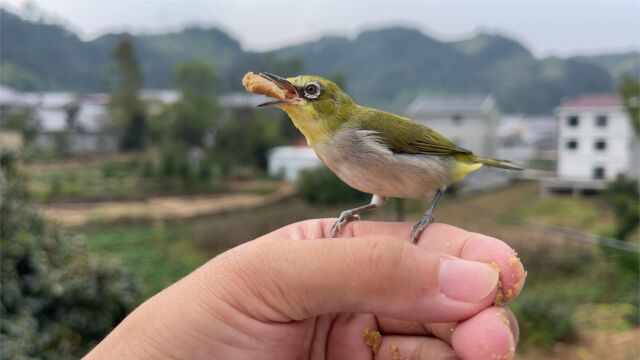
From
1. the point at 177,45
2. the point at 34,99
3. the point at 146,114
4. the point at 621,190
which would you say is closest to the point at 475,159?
the point at 621,190

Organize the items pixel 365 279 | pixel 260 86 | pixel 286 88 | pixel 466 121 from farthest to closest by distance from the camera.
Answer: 1. pixel 466 121
2. pixel 286 88
3. pixel 260 86
4. pixel 365 279

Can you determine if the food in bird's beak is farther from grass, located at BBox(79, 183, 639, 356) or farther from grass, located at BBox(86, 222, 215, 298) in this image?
grass, located at BBox(86, 222, 215, 298)

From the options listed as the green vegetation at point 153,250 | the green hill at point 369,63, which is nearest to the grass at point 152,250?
the green vegetation at point 153,250

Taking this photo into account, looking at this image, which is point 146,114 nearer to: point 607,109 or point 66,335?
point 607,109

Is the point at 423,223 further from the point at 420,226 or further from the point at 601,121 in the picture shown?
the point at 601,121

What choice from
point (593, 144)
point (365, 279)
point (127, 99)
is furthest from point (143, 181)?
point (365, 279)

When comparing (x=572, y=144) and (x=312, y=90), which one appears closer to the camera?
(x=312, y=90)

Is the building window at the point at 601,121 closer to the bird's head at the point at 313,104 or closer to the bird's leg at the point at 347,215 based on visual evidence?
the bird's leg at the point at 347,215
